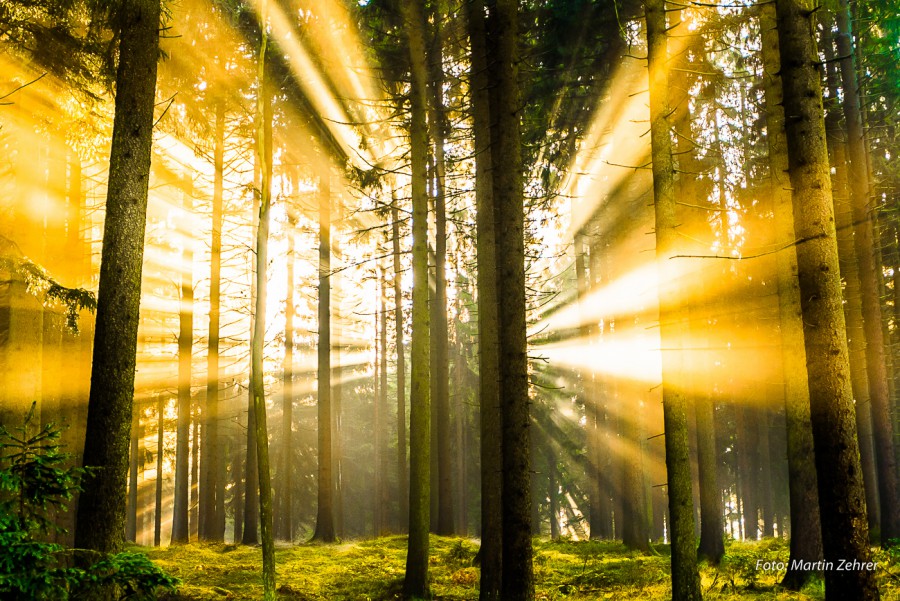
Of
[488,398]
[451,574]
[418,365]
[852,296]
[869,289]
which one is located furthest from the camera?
[852,296]

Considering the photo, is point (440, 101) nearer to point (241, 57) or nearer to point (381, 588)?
point (241, 57)

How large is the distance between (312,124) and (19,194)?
8058 mm

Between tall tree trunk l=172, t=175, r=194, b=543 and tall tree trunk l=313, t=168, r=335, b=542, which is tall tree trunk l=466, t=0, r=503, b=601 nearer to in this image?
tall tree trunk l=313, t=168, r=335, b=542

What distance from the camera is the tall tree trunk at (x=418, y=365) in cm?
1074

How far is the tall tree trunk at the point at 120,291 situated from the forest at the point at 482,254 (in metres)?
0.03

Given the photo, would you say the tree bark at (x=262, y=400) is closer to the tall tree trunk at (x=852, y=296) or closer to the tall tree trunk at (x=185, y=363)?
the tall tree trunk at (x=185, y=363)

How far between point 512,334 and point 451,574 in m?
6.87

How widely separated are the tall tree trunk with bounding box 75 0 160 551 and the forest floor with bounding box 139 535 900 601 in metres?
4.11

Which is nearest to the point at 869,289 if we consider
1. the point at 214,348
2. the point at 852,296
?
the point at 852,296

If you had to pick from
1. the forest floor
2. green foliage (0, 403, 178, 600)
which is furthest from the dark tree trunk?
green foliage (0, 403, 178, 600)

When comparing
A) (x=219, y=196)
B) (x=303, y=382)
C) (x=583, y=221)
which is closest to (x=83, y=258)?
(x=219, y=196)

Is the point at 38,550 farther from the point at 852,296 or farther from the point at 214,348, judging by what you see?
the point at 852,296

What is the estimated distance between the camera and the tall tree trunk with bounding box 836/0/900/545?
1452cm

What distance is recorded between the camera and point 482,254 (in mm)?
10375
